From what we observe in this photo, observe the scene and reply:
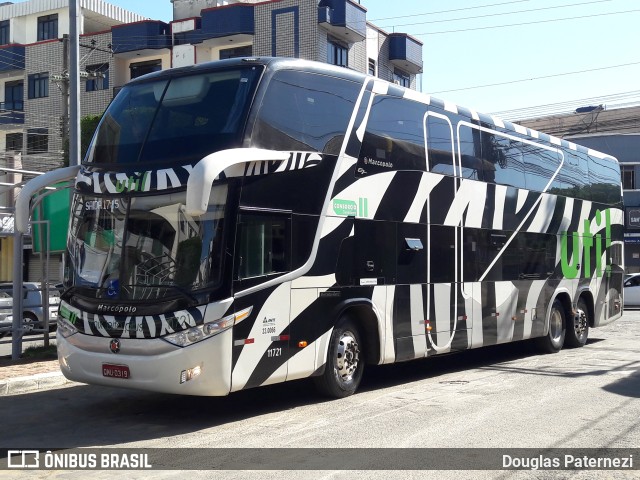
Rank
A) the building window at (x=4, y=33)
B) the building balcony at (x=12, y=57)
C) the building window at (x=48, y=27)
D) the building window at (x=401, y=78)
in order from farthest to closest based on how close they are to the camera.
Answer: the building window at (x=4, y=33)
the building window at (x=48, y=27)
the building balcony at (x=12, y=57)
the building window at (x=401, y=78)

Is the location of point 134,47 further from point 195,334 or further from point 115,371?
point 195,334

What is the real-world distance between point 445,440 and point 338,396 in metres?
2.67

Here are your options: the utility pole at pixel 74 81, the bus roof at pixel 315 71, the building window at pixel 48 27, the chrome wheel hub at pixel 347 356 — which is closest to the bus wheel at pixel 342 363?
the chrome wheel hub at pixel 347 356

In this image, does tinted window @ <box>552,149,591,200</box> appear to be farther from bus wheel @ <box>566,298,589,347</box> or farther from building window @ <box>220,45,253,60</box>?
building window @ <box>220,45,253,60</box>

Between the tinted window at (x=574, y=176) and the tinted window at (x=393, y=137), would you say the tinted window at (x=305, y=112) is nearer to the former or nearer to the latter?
the tinted window at (x=393, y=137)

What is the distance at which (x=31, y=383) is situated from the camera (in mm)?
11375

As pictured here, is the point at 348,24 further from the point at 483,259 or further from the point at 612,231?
the point at 483,259

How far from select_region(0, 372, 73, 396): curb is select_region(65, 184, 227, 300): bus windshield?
258 centimetres

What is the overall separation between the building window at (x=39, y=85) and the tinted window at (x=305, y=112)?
125 ft

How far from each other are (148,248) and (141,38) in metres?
35.2

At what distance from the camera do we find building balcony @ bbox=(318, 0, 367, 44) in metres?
36.4

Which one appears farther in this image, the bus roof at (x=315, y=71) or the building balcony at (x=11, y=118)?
the building balcony at (x=11, y=118)

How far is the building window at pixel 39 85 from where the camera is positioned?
148 ft

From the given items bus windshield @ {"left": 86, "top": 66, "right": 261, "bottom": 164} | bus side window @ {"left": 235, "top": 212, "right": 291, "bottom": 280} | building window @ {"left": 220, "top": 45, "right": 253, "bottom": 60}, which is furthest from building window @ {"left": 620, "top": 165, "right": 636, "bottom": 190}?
bus windshield @ {"left": 86, "top": 66, "right": 261, "bottom": 164}
